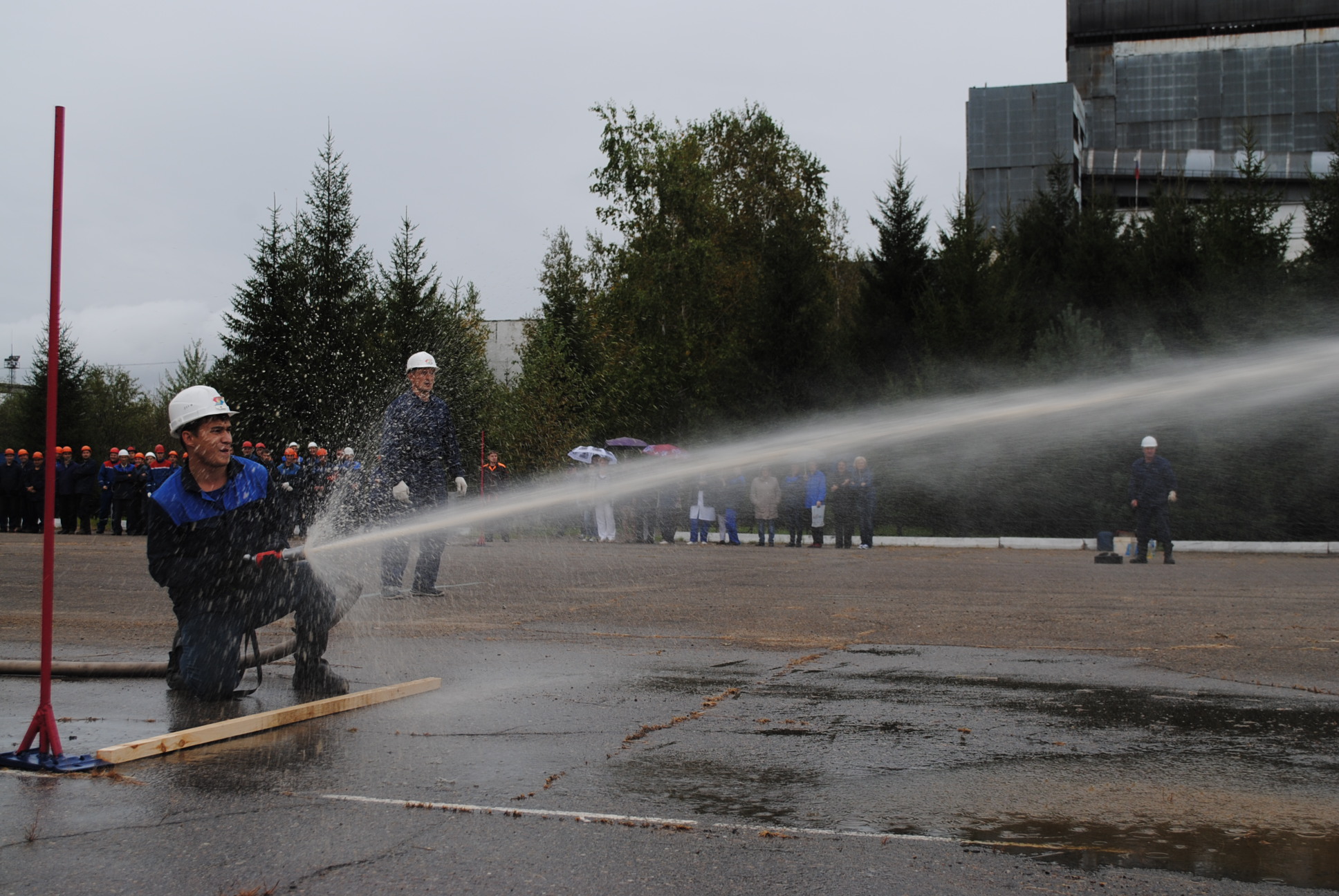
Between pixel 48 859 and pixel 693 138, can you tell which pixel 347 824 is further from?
pixel 693 138

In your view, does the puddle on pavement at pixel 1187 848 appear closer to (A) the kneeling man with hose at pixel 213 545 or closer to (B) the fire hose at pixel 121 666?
(A) the kneeling man with hose at pixel 213 545

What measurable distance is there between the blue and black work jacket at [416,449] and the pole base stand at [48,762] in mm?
6404

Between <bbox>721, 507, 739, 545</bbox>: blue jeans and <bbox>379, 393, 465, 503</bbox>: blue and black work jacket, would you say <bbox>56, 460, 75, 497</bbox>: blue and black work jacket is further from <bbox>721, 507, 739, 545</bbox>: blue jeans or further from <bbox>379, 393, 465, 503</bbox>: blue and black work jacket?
<bbox>379, 393, 465, 503</bbox>: blue and black work jacket

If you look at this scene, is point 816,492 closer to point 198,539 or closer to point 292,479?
point 292,479

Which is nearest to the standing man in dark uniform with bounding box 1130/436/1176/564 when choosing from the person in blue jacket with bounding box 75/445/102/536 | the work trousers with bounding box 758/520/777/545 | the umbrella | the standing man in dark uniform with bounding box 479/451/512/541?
the work trousers with bounding box 758/520/777/545

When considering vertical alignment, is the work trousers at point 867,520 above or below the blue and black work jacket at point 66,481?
below

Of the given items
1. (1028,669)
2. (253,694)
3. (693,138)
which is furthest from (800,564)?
(693,138)

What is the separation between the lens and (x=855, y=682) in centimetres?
729

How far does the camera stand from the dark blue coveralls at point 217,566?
631 centimetres

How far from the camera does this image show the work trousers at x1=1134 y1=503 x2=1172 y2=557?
758 inches

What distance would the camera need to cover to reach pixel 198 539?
633 centimetres

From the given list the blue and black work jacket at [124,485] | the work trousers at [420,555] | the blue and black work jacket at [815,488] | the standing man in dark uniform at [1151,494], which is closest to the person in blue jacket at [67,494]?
the blue and black work jacket at [124,485]

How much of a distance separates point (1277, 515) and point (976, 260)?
8929mm

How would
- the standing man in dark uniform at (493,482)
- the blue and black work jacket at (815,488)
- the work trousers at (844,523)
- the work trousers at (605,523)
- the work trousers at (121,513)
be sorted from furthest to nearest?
the work trousers at (121,513) < the standing man in dark uniform at (493,482) < the work trousers at (605,523) < the blue and black work jacket at (815,488) < the work trousers at (844,523)
